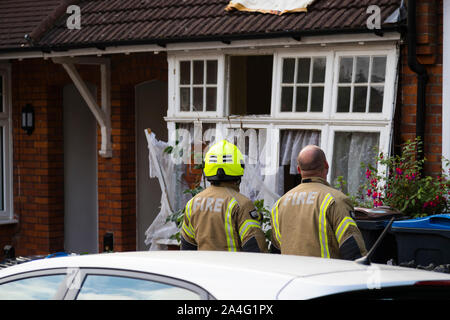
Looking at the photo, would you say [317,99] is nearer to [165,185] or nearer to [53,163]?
[165,185]

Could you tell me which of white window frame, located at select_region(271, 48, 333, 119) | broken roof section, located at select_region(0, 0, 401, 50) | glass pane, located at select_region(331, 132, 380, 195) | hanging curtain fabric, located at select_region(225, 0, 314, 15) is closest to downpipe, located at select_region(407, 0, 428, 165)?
broken roof section, located at select_region(0, 0, 401, 50)

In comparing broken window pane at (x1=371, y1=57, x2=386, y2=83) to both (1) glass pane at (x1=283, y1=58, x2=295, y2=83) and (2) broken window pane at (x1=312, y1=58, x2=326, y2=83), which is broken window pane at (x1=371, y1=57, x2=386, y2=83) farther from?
(1) glass pane at (x1=283, y1=58, x2=295, y2=83)

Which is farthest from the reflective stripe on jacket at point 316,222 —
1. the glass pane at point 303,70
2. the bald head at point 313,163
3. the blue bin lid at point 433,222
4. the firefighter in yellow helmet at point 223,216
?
the glass pane at point 303,70

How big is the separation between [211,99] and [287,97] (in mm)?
997

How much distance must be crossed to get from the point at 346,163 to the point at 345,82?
0.80 metres

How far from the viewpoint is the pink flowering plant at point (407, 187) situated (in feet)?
22.3

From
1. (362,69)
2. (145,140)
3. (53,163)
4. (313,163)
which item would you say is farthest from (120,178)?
(313,163)

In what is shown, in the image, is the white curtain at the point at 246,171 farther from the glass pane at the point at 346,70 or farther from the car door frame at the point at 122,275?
the car door frame at the point at 122,275

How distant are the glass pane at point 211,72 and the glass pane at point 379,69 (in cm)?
190

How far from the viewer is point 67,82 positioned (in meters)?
10.9

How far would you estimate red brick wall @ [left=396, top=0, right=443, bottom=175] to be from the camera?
7375 mm
